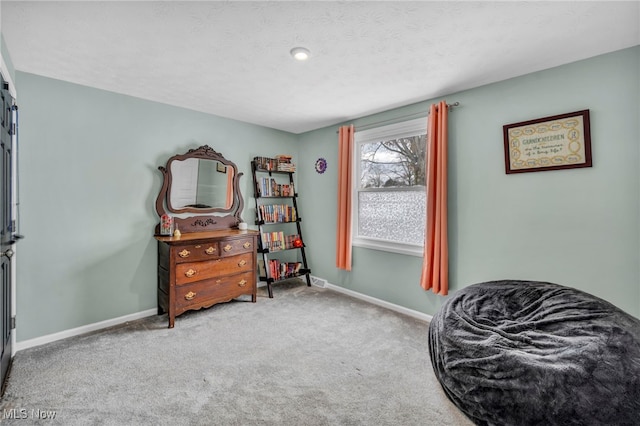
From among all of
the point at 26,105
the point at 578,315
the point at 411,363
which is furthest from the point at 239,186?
the point at 578,315

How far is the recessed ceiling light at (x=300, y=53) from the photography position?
1998mm

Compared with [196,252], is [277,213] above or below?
above

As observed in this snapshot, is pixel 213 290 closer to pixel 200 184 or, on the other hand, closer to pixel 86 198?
pixel 200 184

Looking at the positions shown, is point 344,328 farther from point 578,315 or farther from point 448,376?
point 578,315

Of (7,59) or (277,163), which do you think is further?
(277,163)

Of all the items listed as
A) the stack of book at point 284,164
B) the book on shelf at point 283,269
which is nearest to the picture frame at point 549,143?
the stack of book at point 284,164

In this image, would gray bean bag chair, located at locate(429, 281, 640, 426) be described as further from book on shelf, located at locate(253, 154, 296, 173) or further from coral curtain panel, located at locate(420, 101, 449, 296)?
book on shelf, located at locate(253, 154, 296, 173)

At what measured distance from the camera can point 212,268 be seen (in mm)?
3061

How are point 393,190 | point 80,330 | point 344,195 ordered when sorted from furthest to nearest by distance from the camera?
point 344,195 < point 393,190 < point 80,330

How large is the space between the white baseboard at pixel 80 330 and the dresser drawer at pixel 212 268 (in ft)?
2.08

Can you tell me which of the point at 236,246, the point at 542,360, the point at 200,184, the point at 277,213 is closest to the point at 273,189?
the point at 277,213

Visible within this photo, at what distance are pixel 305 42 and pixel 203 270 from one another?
2320 mm

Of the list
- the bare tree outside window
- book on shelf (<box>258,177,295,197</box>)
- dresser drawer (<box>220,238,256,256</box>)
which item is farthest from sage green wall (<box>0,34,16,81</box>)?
the bare tree outside window

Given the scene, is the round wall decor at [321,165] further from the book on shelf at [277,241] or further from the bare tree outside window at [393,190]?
the book on shelf at [277,241]
